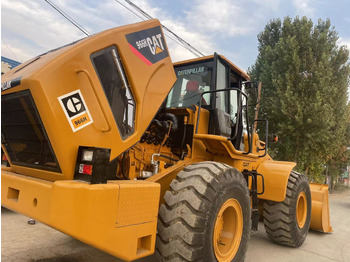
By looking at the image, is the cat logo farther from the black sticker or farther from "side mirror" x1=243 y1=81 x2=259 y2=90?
"side mirror" x1=243 y1=81 x2=259 y2=90

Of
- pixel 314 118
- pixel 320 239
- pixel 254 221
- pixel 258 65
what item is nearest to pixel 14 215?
pixel 254 221

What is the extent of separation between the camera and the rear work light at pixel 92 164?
2.14 meters

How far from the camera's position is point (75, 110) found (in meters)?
2.34

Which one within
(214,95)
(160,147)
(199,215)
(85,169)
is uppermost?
(214,95)

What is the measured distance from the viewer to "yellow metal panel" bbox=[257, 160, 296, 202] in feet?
15.1

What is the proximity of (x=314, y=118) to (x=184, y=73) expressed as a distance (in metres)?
11.8

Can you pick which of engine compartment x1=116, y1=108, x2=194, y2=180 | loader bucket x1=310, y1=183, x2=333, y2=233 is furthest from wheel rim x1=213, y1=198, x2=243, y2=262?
loader bucket x1=310, y1=183, x2=333, y2=233

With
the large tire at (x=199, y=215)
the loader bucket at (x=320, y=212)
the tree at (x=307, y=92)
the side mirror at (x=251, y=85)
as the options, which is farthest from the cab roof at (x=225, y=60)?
the tree at (x=307, y=92)

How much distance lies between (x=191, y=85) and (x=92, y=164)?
2.56 metres

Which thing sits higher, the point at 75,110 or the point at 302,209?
the point at 75,110

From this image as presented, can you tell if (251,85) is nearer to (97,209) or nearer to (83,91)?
(83,91)

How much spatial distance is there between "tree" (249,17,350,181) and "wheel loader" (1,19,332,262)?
39.5 ft


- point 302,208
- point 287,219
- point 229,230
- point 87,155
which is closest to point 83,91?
point 87,155

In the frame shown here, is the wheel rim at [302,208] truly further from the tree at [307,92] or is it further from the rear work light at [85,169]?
the tree at [307,92]
